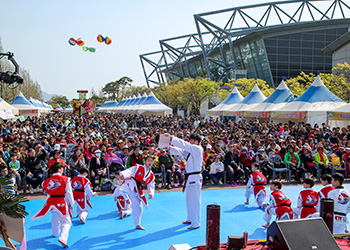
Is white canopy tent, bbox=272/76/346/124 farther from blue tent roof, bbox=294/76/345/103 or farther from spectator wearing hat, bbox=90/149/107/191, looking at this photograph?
spectator wearing hat, bbox=90/149/107/191

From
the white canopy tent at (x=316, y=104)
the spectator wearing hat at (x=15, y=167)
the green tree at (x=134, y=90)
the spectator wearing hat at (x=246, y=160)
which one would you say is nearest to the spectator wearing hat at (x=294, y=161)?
the spectator wearing hat at (x=246, y=160)

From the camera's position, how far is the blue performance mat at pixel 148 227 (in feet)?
18.6

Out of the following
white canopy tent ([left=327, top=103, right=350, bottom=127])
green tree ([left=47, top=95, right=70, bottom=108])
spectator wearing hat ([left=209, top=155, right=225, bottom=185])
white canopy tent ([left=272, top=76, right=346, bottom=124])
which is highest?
green tree ([left=47, top=95, right=70, bottom=108])

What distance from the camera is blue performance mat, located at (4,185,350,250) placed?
5.68 metres

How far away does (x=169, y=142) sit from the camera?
5.82m

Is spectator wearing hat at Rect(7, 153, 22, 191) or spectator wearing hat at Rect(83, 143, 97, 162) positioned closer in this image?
spectator wearing hat at Rect(7, 153, 22, 191)

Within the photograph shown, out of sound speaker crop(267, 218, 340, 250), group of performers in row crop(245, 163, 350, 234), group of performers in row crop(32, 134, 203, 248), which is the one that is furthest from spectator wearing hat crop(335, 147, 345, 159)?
sound speaker crop(267, 218, 340, 250)

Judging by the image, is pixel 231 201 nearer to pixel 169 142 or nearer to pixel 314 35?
pixel 169 142

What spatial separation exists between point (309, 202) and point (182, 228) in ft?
8.22

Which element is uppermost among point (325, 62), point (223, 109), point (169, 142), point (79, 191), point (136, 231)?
point (325, 62)

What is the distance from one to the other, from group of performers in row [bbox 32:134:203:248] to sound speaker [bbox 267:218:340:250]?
10.8ft

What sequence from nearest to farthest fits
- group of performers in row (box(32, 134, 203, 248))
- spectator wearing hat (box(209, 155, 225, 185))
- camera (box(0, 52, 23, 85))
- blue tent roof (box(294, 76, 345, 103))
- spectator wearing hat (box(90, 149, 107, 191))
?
group of performers in row (box(32, 134, 203, 248))
camera (box(0, 52, 23, 85))
spectator wearing hat (box(90, 149, 107, 191))
spectator wearing hat (box(209, 155, 225, 185))
blue tent roof (box(294, 76, 345, 103))

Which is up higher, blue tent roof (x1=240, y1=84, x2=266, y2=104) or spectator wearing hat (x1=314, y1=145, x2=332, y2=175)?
blue tent roof (x1=240, y1=84, x2=266, y2=104)

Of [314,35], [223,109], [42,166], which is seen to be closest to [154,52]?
[314,35]
